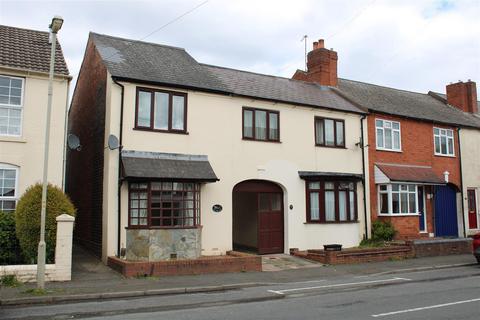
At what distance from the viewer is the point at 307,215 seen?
19000 mm

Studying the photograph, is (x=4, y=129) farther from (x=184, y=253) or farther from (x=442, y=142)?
(x=442, y=142)

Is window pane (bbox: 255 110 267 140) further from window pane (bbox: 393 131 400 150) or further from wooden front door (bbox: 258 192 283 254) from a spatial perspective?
window pane (bbox: 393 131 400 150)

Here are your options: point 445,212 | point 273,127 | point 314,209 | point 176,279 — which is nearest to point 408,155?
point 445,212

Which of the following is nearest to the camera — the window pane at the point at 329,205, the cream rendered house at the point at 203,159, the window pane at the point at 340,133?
the cream rendered house at the point at 203,159

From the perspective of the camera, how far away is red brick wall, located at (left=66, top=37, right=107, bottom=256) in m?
16.6

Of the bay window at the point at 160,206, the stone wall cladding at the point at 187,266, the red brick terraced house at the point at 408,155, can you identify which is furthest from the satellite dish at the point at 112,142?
the red brick terraced house at the point at 408,155

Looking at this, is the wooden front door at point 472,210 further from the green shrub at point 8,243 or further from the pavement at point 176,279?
the green shrub at point 8,243

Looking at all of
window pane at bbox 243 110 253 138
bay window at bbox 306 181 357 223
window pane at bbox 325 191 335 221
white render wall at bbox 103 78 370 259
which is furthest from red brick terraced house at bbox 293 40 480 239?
window pane at bbox 243 110 253 138

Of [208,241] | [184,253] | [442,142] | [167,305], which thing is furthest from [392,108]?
[167,305]

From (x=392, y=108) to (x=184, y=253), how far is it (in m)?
13.6

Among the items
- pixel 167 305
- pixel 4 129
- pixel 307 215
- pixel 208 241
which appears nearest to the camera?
pixel 167 305

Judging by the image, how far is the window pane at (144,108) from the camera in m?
15.6

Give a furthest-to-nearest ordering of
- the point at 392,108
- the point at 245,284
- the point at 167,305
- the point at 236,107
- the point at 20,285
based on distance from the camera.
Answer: the point at 392,108, the point at 236,107, the point at 245,284, the point at 20,285, the point at 167,305

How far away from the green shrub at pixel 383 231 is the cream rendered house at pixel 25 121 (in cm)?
1312
